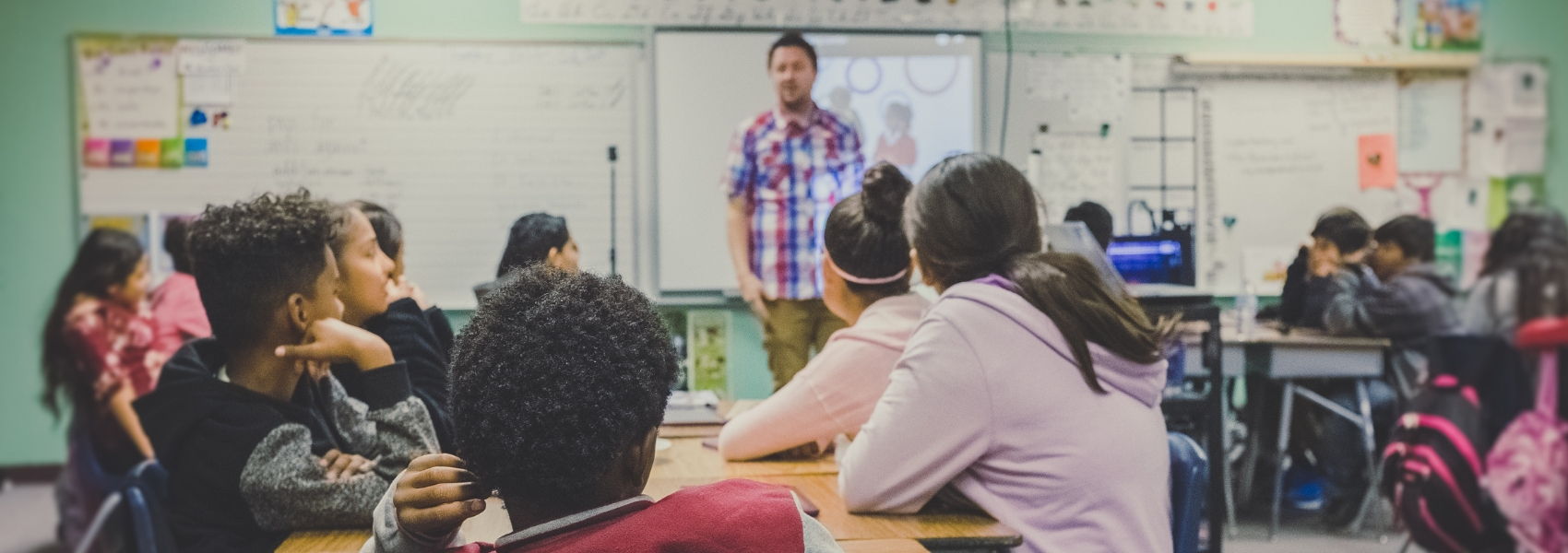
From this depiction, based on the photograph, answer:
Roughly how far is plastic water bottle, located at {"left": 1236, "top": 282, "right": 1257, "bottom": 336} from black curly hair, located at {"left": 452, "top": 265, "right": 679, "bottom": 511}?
12.9 ft

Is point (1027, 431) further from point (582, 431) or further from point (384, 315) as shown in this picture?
point (384, 315)

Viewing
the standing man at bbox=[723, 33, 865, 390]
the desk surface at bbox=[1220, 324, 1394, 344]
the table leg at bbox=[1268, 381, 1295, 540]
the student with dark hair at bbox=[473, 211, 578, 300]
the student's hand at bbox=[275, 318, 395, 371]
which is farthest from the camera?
the standing man at bbox=[723, 33, 865, 390]

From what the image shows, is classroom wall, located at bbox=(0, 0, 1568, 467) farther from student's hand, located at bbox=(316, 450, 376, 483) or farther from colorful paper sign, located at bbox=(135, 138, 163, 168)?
student's hand, located at bbox=(316, 450, 376, 483)

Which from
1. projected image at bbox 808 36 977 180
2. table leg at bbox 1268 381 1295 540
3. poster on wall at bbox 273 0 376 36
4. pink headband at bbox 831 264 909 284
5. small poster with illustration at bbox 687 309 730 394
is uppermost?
poster on wall at bbox 273 0 376 36

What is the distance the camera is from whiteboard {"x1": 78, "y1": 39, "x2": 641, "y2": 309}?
16.0ft

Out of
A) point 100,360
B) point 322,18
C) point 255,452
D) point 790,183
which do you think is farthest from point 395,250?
point 322,18

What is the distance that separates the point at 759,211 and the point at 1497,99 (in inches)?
109

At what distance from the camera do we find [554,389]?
0.98 metres

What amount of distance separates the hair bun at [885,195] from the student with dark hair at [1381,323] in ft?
7.49

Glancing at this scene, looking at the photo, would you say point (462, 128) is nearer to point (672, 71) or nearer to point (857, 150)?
point (672, 71)

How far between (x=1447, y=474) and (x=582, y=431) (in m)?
2.65

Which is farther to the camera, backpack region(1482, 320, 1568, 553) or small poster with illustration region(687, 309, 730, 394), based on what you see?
small poster with illustration region(687, 309, 730, 394)

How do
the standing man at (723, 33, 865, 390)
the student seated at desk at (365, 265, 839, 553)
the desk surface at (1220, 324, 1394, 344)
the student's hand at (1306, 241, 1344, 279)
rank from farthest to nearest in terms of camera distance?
the student's hand at (1306, 241, 1344, 279) → the standing man at (723, 33, 865, 390) → the desk surface at (1220, 324, 1394, 344) → the student seated at desk at (365, 265, 839, 553)

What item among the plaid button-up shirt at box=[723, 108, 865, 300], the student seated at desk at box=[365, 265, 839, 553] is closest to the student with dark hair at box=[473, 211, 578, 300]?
the plaid button-up shirt at box=[723, 108, 865, 300]
